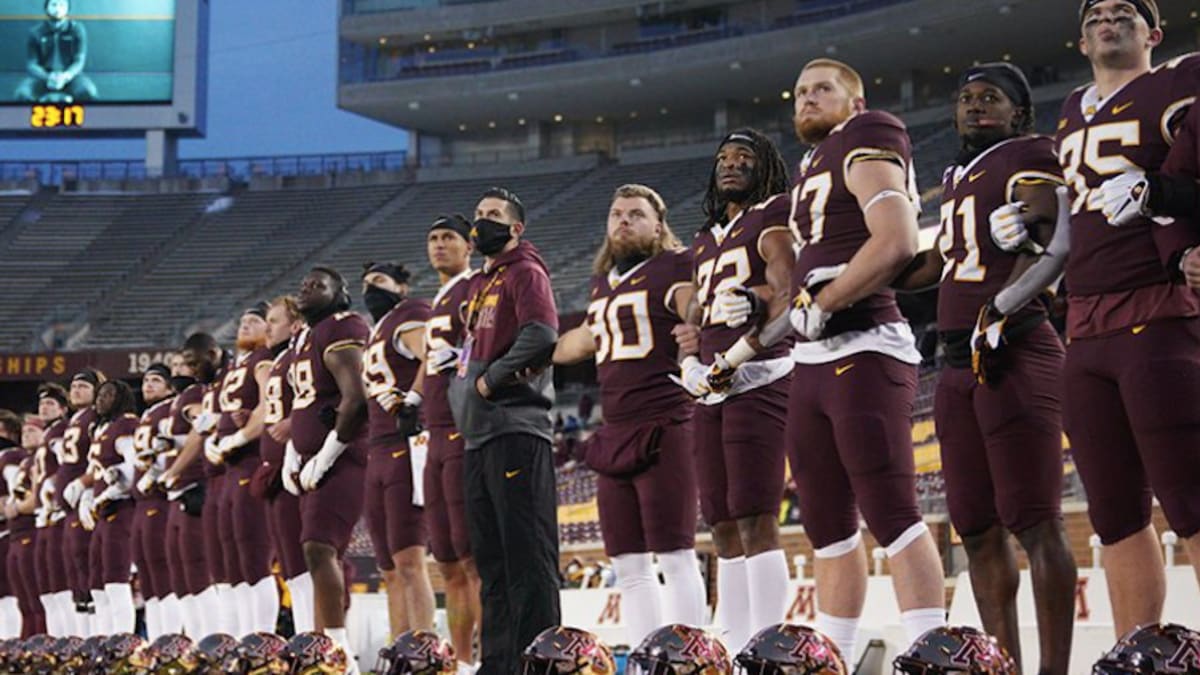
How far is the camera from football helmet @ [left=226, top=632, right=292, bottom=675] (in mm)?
6117

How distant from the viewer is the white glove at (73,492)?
12.1 m

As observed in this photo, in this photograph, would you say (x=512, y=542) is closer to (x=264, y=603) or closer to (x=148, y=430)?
(x=264, y=603)

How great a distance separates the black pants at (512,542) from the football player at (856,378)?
63.2 inches

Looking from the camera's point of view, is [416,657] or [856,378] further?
[416,657]

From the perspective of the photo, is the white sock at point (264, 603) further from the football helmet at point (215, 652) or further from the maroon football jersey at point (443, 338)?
the football helmet at point (215, 652)

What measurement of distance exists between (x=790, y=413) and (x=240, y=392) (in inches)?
205

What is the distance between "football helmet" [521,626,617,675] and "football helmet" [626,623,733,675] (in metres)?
0.20

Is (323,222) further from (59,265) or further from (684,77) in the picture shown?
(684,77)

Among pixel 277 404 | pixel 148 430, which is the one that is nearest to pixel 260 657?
pixel 277 404

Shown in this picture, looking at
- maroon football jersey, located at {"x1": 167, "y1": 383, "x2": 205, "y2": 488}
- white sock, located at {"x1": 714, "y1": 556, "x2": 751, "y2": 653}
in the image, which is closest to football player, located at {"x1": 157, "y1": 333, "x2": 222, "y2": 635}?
→ maroon football jersey, located at {"x1": 167, "y1": 383, "x2": 205, "y2": 488}

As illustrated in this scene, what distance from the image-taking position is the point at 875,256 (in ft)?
16.5

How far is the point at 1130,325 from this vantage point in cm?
441

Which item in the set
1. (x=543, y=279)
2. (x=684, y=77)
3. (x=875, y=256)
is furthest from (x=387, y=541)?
(x=684, y=77)

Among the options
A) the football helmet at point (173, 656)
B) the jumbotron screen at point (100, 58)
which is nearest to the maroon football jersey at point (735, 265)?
the football helmet at point (173, 656)
